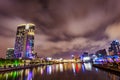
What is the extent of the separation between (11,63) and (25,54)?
120 metres

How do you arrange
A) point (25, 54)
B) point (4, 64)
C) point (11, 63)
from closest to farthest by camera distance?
point (4, 64) → point (11, 63) → point (25, 54)

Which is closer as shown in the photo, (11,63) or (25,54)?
(11,63)

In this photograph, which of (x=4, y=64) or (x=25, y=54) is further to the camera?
(x=25, y=54)

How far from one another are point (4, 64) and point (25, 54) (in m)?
130

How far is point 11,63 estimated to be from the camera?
8125 cm

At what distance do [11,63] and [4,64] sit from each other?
9842 mm

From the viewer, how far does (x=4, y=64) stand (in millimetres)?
71500

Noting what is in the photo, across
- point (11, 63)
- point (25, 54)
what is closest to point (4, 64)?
point (11, 63)

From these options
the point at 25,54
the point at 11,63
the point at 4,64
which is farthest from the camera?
the point at 25,54

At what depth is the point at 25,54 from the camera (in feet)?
652

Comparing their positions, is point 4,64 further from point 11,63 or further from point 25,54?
point 25,54
